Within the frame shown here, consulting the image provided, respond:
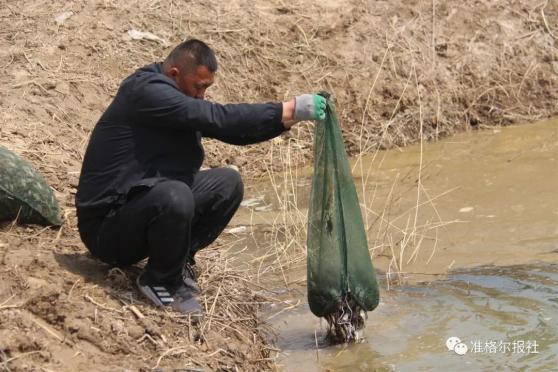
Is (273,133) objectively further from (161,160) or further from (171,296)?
(171,296)

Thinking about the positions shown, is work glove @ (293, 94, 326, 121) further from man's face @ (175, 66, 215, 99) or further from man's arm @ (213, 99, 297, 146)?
man's face @ (175, 66, 215, 99)

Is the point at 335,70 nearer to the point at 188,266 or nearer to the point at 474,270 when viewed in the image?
the point at 474,270

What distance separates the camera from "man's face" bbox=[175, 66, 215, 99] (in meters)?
4.86

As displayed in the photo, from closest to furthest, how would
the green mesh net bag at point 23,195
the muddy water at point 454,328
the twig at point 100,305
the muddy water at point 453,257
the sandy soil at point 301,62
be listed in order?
the twig at point 100,305
the muddy water at point 454,328
the muddy water at point 453,257
the green mesh net bag at point 23,195
the sandy soil at point 301,62

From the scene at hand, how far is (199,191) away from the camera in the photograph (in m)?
5.02

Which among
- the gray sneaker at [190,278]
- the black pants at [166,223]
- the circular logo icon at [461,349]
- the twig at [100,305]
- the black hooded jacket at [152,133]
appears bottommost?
the circular logo icon at [461,349]

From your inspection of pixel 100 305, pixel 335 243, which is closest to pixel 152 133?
pixel 100 305

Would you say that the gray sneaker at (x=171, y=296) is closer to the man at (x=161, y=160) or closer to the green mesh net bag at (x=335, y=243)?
the man at (x=161, y=160)

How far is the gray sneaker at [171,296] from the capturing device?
4.81 m

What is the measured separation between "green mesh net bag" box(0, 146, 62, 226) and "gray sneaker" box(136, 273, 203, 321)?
0.85 meters

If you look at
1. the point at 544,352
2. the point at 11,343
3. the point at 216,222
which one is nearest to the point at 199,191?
the point at 216,222

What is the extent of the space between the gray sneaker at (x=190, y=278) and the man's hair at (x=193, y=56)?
39.0 inches

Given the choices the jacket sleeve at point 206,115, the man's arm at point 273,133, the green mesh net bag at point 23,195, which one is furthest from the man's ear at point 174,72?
the green mesh net bag at point 23,195

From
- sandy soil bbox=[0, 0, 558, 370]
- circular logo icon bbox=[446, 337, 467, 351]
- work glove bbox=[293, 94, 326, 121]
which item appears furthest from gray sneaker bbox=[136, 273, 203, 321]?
sandy soil bbox=[0, 0, 558, 370]
